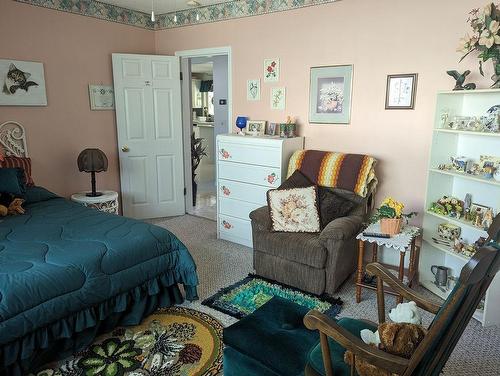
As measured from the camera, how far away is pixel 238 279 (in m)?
3.20

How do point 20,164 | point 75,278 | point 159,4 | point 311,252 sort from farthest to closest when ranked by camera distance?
1. point 159,4
2. point 20,164
3. point 311,252
4. point 75,278

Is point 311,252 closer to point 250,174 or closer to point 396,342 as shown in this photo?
point 250,174

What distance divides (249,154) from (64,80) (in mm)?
2212

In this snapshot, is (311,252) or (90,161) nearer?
(311,252)

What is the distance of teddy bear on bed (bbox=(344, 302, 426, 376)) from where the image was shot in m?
1.29

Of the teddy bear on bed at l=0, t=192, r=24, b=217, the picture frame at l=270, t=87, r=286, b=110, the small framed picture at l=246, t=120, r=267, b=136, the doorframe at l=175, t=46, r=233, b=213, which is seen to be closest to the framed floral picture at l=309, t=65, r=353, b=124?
the picture frame at l=270, t=87, r=286, b=110

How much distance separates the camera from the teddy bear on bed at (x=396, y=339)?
1294 millimetres

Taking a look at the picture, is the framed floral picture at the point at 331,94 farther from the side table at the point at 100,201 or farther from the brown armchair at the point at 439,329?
the brown armchair at the point at 439,329

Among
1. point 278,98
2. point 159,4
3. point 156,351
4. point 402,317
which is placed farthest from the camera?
point 159,4

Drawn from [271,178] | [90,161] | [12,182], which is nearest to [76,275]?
[12,182]

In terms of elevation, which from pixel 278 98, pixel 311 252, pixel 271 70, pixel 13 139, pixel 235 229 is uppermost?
pixel 271 70

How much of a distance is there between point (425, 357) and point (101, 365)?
1.78m

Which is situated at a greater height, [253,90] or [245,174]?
[253,90]

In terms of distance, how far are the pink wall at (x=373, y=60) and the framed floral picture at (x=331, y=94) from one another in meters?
0.06
